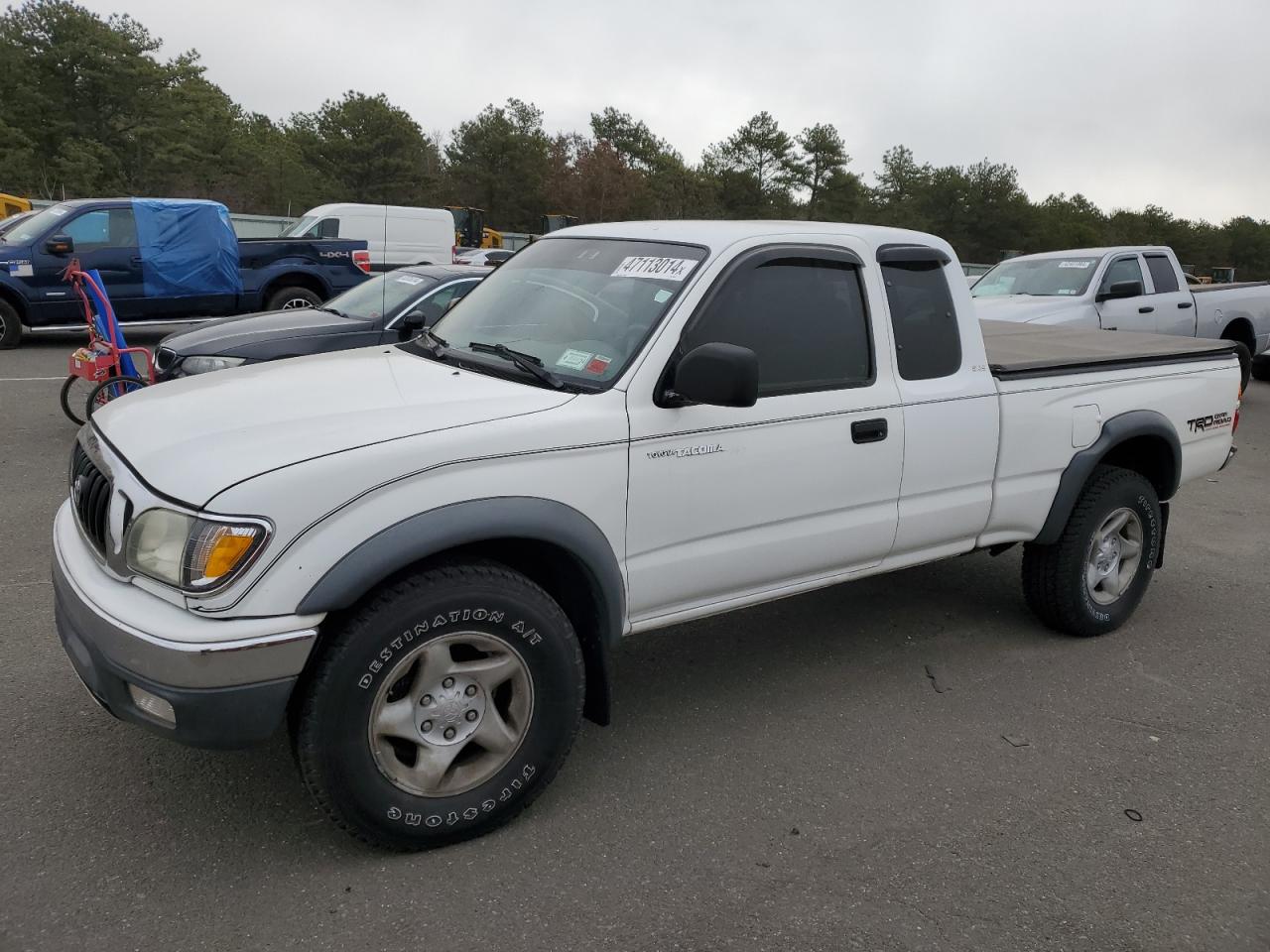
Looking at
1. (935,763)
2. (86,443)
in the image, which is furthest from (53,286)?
(935,763)

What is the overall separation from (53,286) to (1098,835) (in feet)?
42.7

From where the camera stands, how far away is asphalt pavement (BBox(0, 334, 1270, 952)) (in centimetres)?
257

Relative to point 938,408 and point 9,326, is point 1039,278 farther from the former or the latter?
point 9,326

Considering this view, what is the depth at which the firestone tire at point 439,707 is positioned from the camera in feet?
8.39

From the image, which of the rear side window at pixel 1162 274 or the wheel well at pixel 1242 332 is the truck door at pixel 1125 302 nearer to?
the rear side window at pixel 1162 274

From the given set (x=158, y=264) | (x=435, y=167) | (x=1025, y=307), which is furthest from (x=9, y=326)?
(x=435, y=167)

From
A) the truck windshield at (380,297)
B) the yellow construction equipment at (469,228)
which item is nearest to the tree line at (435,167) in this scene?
the yellow construction equipment at (469,228)

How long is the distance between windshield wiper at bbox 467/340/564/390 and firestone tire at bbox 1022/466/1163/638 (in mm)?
2591

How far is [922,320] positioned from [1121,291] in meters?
8.11

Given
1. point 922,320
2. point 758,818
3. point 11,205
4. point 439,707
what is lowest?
point 758,818

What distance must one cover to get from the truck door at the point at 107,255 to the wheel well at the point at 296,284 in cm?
150

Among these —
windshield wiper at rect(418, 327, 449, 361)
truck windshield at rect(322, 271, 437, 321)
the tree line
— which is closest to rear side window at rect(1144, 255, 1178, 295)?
truck windshield at rect(322, 271, 437, 321)

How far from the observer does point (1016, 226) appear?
62.8 metres

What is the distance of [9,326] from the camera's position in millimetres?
12211
